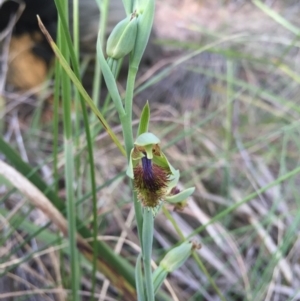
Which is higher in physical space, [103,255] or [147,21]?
[147,21]

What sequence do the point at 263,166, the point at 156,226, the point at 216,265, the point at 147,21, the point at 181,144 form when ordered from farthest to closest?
1. the point at 181,144
2. the point at 263,166
3. the point at 156,226
4. the point at 216,265
5. the point at 147,21

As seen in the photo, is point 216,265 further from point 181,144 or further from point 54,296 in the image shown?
point 181,144

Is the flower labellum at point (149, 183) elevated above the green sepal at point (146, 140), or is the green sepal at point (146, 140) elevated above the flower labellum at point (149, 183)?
the green sepal at point (146, 140)

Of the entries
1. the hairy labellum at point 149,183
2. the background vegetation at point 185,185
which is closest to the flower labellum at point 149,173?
the hairy labellum at point 149,183

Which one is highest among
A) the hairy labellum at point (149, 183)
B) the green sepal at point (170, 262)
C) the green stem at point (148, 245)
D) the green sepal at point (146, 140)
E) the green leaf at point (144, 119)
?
the green leaf at point (144, 119)

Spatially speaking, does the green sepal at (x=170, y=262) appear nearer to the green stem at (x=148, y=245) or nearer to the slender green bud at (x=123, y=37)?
the green stem at (x=148, y=245)

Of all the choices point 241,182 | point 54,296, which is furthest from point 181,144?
point 54,296

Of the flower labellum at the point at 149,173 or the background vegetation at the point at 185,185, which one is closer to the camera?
the flower labellum at the point at 149,173

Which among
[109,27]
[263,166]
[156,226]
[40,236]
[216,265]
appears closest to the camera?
[40,236]
